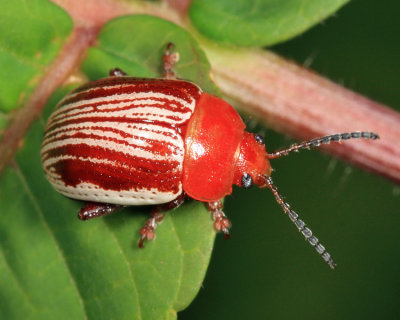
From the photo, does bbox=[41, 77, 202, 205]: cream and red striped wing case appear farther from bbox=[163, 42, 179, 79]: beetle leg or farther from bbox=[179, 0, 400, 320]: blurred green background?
bbox=[179, 0, 400, 320]: blurred green background

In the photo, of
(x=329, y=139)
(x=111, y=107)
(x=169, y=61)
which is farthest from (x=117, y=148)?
(x=329, y=139)

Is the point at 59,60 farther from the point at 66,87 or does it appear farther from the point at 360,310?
the point at 360,310

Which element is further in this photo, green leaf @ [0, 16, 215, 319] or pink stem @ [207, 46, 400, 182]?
pink stem @ [207, 46, 400, 182]

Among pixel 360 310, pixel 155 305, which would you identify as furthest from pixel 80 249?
pixel 360 310

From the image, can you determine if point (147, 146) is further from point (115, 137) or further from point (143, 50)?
point (143, 50)

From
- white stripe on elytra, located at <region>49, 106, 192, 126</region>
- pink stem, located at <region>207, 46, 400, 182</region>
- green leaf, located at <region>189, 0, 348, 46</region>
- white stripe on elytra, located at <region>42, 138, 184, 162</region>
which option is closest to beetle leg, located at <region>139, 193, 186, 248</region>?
white stripe on elytra, located at <region>42, 138, 184, 162</region>

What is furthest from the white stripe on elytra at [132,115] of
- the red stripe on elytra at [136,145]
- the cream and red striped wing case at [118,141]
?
the red stripe on elytra at [136,145]

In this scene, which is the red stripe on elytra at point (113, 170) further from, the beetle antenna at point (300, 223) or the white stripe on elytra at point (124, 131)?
the beetle antenna at point (300, 223)
